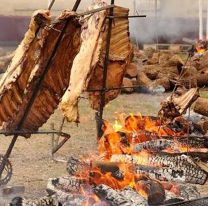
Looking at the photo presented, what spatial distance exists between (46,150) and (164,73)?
25.0ft

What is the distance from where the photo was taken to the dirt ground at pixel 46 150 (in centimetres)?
644

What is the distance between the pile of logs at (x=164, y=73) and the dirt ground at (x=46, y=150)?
212cm

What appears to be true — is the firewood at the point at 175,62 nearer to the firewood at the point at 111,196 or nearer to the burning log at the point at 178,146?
the burning log at the point at 178,146

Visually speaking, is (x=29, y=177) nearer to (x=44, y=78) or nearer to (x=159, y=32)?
(x=44, y=78)

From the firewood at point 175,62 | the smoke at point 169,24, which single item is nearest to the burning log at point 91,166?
the firewood at point 175,62

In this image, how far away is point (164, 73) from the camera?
14930 mm

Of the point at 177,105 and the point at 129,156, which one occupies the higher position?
the point at 177,105

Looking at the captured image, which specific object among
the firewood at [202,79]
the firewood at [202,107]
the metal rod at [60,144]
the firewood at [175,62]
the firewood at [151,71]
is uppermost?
the firewood at [175,62]

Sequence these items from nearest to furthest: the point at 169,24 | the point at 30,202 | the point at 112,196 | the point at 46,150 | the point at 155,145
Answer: the point at 30,202, the point at 112,196, the point at 155,145, the point at 46,150, the point at 169,24

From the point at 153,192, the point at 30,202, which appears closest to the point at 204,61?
the point at 153,192

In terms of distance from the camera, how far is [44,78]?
5168 millimetres

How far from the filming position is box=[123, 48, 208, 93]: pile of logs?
45.7 ft

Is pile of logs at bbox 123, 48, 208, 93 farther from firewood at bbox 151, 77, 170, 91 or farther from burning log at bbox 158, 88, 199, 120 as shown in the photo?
burning log at bbox 158, 88, 199, 120

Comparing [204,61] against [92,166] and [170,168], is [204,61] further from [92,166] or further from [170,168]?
[92,166]
